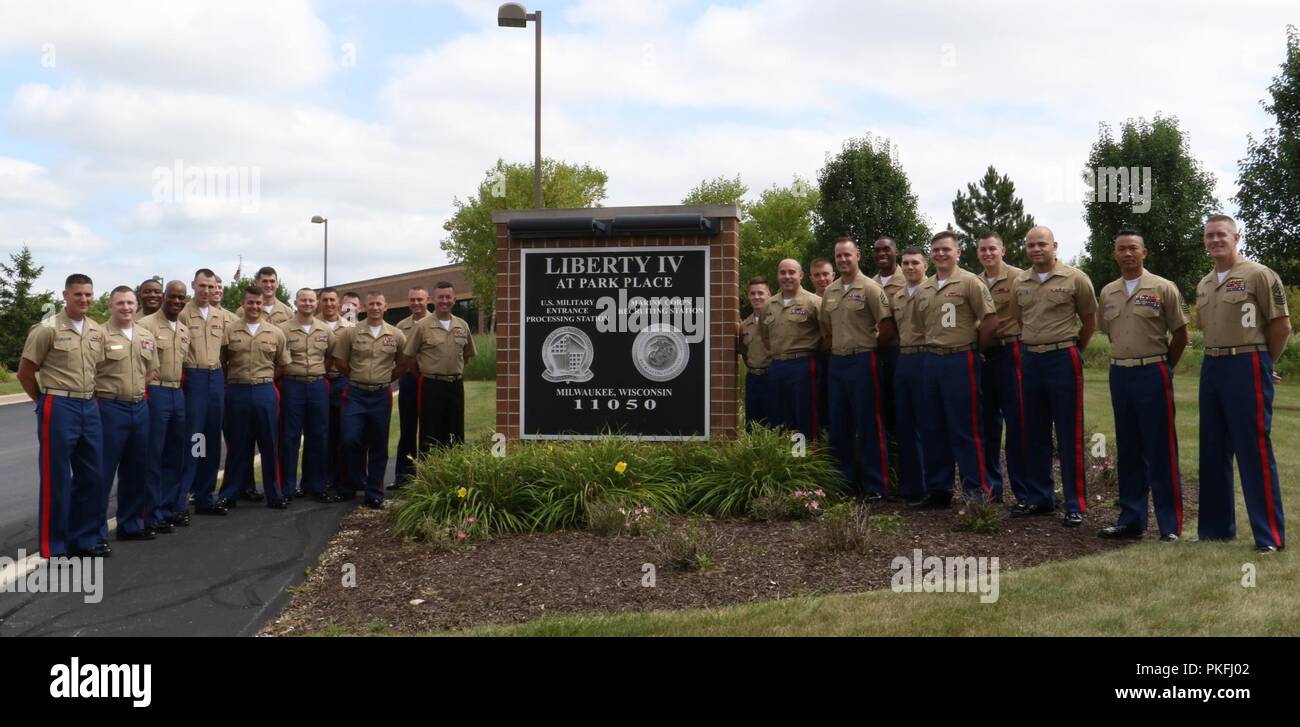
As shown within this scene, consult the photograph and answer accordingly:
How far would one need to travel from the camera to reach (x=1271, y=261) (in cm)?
2131

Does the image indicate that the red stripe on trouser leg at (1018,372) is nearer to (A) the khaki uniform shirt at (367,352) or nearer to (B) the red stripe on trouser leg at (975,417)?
(B) the red stripe on trouser leg at (975,417)

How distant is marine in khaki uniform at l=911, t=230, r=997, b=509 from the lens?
7.56 metres

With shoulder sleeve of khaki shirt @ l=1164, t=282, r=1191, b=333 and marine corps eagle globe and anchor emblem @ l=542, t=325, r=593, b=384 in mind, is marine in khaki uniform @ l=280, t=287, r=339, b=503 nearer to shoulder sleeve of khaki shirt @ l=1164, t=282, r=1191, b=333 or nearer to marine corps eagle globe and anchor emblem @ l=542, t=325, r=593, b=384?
marine corps eagle globe and anchor emblem @ l=542, t=325, r=593, b=384

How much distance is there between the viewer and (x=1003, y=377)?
7832 millimetres

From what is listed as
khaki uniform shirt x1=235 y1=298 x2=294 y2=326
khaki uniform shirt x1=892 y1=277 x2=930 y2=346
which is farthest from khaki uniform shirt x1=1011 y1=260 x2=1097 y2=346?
khaki uniform shirt x1=235 y1=298 x2=294 y2=326

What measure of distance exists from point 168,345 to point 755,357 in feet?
16.5

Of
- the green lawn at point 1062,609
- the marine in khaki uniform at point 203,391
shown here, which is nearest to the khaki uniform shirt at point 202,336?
the marine in khaki uniform at point 203,391

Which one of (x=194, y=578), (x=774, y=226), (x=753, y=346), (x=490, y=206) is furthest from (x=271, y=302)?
(x=774, y=226)

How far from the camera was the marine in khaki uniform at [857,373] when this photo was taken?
8109 mm

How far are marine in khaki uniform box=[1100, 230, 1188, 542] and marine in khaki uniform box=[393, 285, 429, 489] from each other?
6017 mm

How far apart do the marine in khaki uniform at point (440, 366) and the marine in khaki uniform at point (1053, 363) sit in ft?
16.5

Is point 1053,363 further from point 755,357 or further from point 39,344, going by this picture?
point 39,344

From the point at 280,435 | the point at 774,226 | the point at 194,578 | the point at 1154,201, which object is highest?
the point at 774,226
